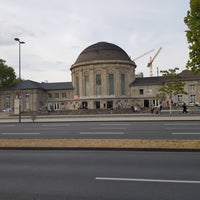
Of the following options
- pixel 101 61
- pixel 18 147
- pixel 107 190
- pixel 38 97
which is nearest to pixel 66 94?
pixel 38 97

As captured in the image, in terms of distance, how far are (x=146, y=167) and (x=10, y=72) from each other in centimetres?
8786

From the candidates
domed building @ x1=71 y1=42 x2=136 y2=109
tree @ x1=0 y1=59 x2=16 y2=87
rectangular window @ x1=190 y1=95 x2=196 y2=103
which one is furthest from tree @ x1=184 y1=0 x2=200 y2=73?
tree @ x1=0 y1=59 x2=16 y2=87

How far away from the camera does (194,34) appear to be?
1062 cm

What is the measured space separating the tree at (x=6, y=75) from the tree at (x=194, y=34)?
270ft

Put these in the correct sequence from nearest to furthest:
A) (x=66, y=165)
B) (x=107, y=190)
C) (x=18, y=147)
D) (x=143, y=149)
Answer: (x=107, y=190), (x=66, y=165), (x=143, y=149), (x=18, y=147)

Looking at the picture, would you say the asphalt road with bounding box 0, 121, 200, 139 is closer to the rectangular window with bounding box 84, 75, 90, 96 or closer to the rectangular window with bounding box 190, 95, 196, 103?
the rectangular window with bounding box 190, 95, 196, 103

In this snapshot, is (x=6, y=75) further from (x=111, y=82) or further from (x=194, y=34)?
(x=194, y=34)

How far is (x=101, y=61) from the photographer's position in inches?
2933

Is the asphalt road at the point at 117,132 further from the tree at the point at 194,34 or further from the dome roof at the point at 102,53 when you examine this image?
the dome roof at the point at 102,53

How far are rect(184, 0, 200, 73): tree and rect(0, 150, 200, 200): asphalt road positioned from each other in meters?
4.37

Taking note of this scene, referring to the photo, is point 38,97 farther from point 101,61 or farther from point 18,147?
point 18,147

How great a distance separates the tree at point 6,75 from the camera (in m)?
84.4

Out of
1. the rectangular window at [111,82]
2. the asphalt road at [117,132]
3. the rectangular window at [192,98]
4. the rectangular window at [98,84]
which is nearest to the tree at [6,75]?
the rectangular window at [98,84]

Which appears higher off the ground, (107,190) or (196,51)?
(196,51)
